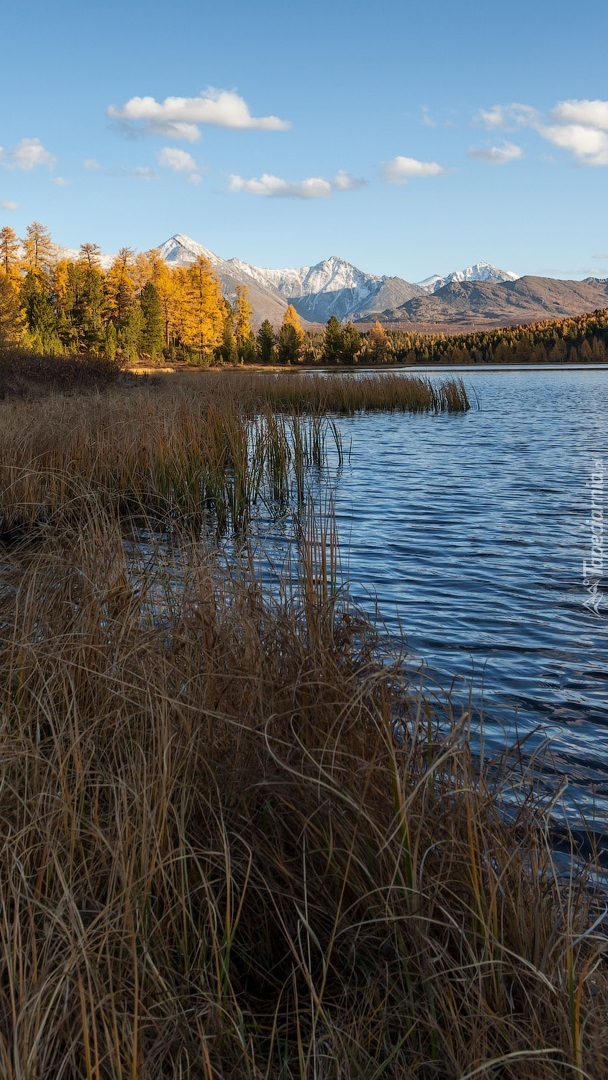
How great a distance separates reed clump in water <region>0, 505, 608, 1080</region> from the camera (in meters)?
1.54

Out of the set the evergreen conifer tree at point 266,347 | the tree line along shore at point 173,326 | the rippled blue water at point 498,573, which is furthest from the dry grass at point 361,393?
the evergreen conifer tree at point 266,347

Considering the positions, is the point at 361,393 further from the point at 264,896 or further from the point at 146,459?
the point at 264,896

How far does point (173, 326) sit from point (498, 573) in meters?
59.3

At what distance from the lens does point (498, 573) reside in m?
6.75

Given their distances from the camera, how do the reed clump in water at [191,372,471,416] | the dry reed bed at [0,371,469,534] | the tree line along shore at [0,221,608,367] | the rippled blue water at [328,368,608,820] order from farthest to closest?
the tree line along shore at [0,221,608,367] < the reed clump in water at [191,372,471,416] < the dry reed bed at [0,371,469,534] < the rippled blue water at [328,368,608,820]

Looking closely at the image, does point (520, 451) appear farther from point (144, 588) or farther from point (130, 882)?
point (130, 882)

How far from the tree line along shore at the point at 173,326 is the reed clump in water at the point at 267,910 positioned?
1368 inches

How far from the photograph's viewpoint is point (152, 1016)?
1.55 m

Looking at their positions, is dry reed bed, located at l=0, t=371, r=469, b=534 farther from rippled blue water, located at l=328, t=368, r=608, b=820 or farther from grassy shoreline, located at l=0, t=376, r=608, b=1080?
grassy shoreline, located at l=0, t=376, r=608, b=1080

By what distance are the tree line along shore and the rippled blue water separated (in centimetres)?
2619

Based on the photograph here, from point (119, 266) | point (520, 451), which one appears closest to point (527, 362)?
point (119, 266)

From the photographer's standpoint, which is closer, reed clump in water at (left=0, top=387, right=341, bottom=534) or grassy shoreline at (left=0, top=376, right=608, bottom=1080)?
grassy shoreline at (left=0, top=376, right=608, bottom=1080)

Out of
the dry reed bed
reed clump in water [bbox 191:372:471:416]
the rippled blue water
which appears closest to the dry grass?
reed clump in water [bbox 191:372:471:416]

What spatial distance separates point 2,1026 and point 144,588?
6.78 ft
